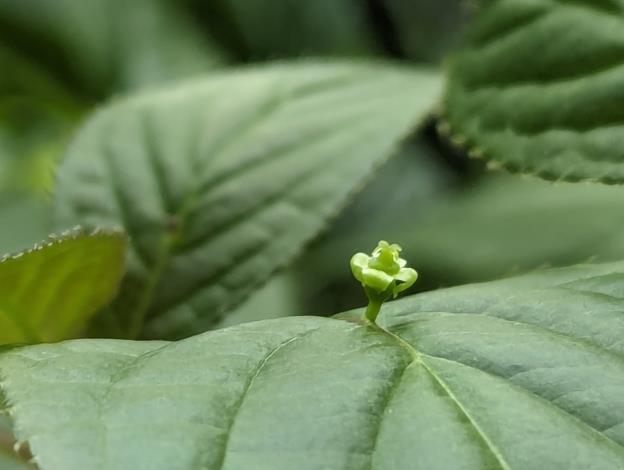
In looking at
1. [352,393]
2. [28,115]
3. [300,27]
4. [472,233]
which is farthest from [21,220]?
[352,393]

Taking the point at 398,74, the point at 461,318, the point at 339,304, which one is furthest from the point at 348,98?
the point at 461,318

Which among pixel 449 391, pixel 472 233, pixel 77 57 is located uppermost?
pixel 77 57

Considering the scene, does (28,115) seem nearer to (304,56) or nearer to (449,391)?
(304,56)

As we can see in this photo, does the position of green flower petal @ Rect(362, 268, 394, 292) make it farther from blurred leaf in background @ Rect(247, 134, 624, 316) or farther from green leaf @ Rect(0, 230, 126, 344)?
blurred leaf in background @ Rect(247, 134, 624, 316)

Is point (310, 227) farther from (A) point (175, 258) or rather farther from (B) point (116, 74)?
(B) point (116, 74)

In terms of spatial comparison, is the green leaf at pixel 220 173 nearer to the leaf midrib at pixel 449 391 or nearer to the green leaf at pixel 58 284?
the green leaf at pixel 58 284

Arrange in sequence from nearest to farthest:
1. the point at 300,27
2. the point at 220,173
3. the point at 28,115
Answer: the point at 220,173, the point at 28,115, the point at 300,27

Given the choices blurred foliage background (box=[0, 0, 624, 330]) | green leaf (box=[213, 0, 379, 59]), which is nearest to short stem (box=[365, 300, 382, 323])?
blurred foliage background (box=[0, 0, 624, 330])
